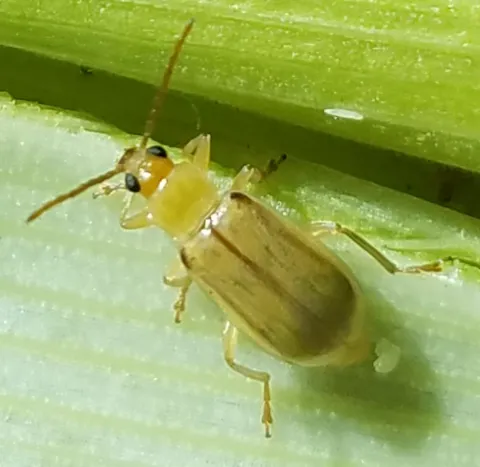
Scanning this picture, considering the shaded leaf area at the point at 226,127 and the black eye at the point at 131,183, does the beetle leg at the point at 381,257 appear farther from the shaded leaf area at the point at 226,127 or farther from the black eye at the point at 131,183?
the black eye at the point at 131,183

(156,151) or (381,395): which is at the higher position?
(156,151)


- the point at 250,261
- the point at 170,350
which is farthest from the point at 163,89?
the point at 170,350

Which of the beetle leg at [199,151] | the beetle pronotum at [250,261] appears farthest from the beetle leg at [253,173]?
the beetle leg at [199,151]

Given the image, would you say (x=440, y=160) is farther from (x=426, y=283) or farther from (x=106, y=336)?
(x=106, y=336)

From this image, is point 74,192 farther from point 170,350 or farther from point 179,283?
point 170,350

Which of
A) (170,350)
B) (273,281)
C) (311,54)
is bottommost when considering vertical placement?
(170,350)

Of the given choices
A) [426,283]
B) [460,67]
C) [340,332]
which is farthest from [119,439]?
[460,67]

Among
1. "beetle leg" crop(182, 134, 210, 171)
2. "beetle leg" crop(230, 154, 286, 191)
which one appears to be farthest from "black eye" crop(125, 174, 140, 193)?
"beetle leg" crop(230, 154, 286, 191)
